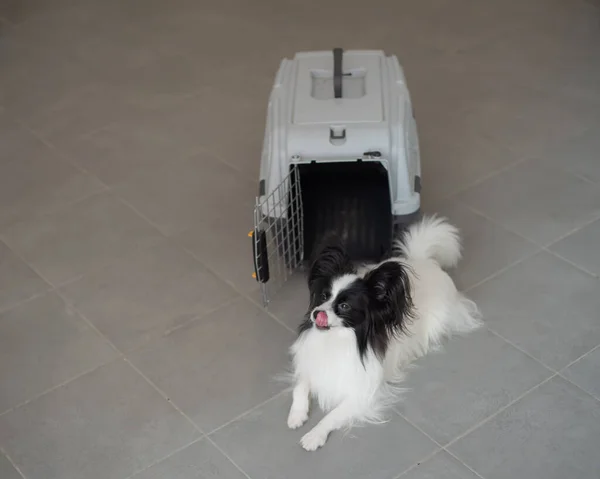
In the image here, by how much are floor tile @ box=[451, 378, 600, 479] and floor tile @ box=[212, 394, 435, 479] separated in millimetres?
127

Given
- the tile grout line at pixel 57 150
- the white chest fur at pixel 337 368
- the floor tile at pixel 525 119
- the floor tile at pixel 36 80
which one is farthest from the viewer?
the floor tile at pixel 36 80

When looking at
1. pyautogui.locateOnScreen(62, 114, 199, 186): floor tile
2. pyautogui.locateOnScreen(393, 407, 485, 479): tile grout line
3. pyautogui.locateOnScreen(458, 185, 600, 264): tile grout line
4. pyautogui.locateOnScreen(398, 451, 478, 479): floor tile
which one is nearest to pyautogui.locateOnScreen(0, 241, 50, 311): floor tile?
pyautogui.locateOnScreen(62, 114, 199, 186): floor tile

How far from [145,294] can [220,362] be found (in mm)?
410

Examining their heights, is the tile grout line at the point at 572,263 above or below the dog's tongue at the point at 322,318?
below

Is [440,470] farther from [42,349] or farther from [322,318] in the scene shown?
[42,349]

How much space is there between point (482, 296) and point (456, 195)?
22.3 inches

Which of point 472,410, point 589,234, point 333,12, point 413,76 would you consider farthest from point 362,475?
point 333,12

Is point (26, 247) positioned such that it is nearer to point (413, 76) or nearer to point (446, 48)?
point (413, 76)

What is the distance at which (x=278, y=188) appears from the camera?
Result: 2484 millimetres

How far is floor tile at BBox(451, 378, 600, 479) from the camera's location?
2035 mm

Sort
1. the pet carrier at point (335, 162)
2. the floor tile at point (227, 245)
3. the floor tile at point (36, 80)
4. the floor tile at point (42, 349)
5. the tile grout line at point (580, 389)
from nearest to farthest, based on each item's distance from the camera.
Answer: the tile grout line at point (580, 389) < the floor tile at point (42, 349) < the pet carrier at point (335, 162) < the floor tile at point (227, 245) < the floor tile at point (36, 80)

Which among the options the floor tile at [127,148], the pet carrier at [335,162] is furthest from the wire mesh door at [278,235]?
the floor tile at [127,148]

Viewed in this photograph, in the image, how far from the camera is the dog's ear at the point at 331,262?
6.82 ft

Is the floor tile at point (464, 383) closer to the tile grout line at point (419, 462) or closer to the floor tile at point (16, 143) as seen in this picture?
the tile grout line at point (419, 462)
